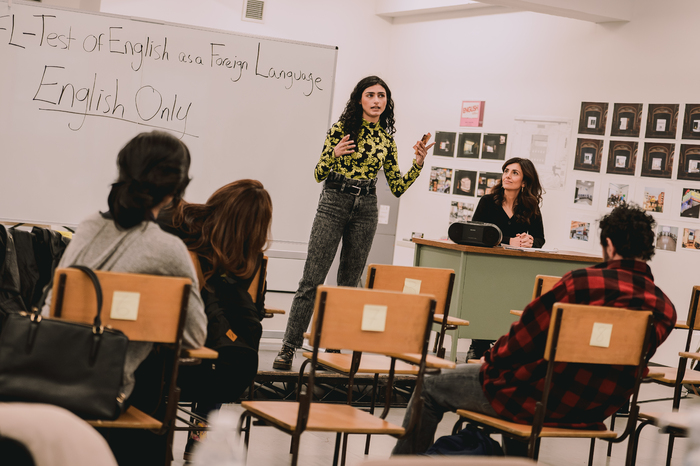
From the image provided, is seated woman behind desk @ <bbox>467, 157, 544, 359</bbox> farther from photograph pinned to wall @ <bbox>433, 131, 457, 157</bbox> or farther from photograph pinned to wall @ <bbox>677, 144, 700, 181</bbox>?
photograph pinned to wall @ <bbox>433, 131, 457, 157</bbox>

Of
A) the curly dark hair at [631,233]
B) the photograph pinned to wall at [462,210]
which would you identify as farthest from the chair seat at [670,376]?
the photograph pinned to wall at [462,210]

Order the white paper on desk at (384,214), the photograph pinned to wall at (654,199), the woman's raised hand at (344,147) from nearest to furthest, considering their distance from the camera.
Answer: the woman's raised hand at (344,147) → the photograph pinned to wall at (654,199) → the white paper on desk at (384,214)

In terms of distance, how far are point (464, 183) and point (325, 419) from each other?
5.96 m

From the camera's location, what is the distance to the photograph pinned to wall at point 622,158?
643 centimetres

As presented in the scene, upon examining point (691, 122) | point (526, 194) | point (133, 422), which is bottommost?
point (133, 422)

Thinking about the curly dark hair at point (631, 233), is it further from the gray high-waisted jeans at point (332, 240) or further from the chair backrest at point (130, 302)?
the gray high-waisted jeans at point (332, 240)

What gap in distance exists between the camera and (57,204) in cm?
442

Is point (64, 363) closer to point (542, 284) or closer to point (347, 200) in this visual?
point (347, 200)

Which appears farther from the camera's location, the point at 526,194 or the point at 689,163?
the point at 689,163

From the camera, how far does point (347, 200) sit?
153 inches

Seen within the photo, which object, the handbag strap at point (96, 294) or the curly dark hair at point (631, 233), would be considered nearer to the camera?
the handbag strap at point (96, 294)

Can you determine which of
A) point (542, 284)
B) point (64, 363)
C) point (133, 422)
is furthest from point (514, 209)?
point (64, 363)

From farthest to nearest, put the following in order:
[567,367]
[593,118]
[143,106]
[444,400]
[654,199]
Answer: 1. [593,118]
2. [654,199]
3. [143,106]
4. [444,400]
5. [567,367]

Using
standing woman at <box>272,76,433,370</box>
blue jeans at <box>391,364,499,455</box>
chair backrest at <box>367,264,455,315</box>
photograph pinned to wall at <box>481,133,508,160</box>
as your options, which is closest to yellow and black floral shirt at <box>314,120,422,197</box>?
standing woman at <box>272,76,433,370</box>
